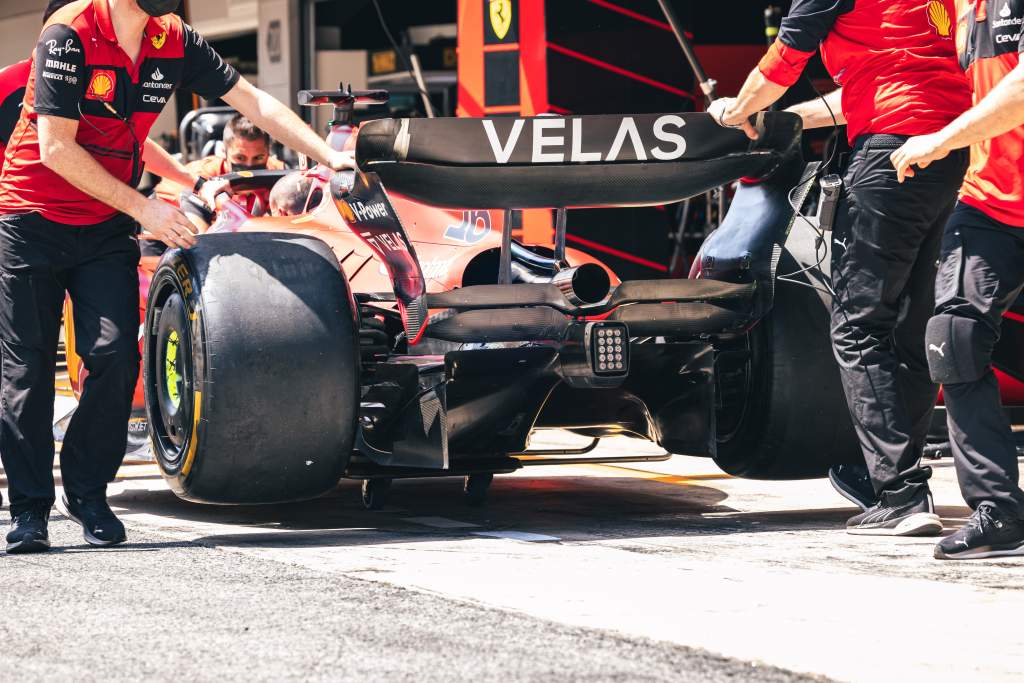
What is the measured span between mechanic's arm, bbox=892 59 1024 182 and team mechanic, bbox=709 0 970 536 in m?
0.34

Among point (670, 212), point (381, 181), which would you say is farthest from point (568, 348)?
point (670, 212)

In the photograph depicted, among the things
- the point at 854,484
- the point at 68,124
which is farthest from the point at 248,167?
the point at 854,484

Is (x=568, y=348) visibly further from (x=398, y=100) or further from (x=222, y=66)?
(x=398, y=100)

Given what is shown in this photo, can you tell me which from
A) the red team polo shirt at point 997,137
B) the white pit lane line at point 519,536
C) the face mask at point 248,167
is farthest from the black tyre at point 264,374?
the face mask at point 248,167

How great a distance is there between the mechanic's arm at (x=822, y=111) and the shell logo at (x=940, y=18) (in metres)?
0.51

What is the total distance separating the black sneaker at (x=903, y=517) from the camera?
5.57 metres

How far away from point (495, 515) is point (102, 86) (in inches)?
78.2

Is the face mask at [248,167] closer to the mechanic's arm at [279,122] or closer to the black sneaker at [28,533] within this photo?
the mechanic's arm at [279,122]

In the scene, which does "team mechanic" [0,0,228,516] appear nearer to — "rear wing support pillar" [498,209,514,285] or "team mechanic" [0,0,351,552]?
"team mechanic" [0,0,351,552]

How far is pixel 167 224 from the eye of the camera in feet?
18.5

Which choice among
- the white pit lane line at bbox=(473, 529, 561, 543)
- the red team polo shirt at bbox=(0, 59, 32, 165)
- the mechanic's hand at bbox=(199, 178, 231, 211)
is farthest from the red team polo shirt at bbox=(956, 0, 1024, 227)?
the mechanic's hand at bbox=(199, 178, 231, 211)

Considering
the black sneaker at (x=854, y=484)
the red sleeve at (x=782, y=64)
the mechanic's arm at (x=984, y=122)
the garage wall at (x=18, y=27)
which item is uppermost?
the garage wall at (x=18, y=27)

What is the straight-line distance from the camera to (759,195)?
611 centimetres

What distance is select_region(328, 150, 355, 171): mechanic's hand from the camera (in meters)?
5.97
